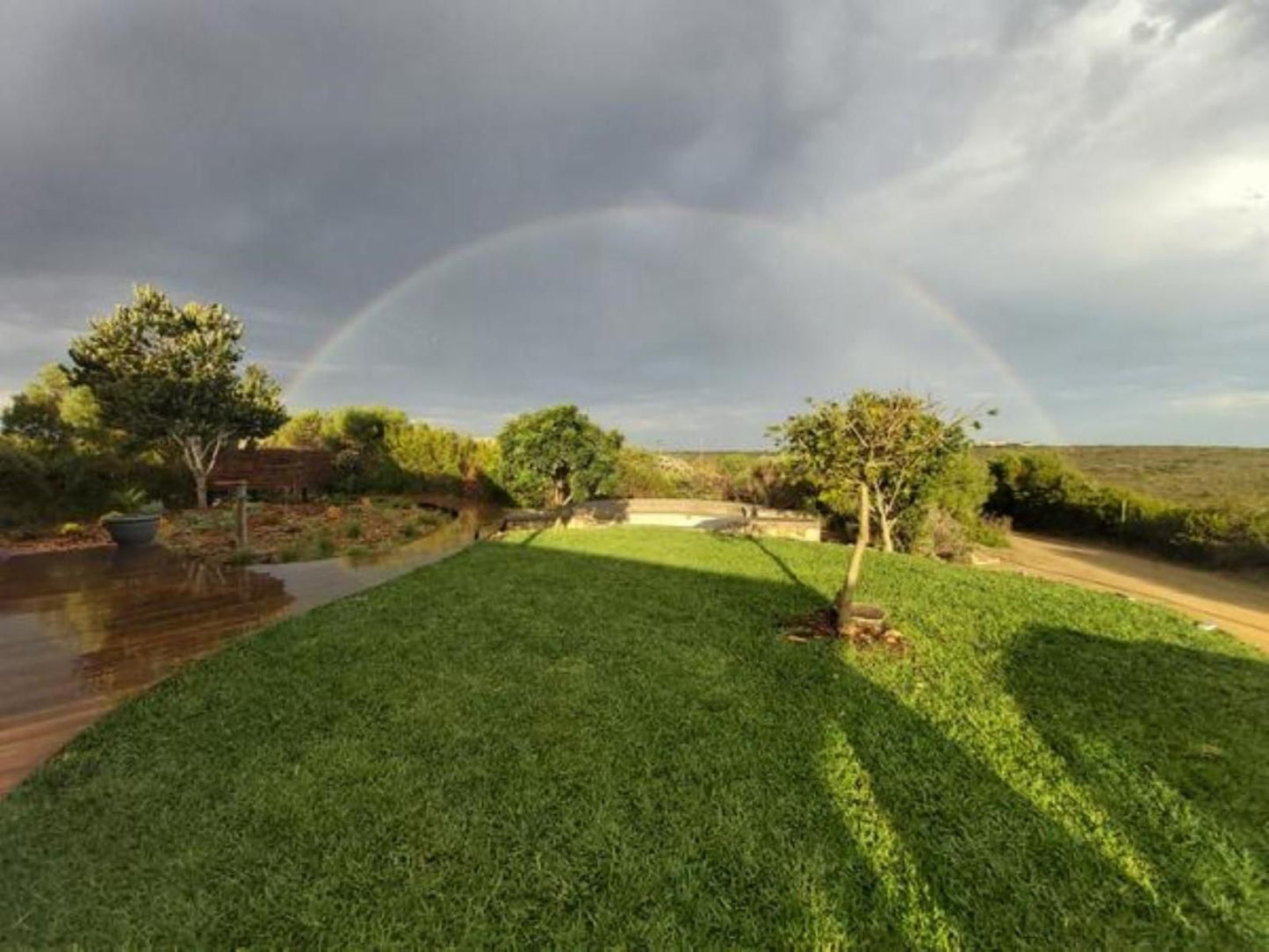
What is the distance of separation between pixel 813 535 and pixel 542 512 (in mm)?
6089

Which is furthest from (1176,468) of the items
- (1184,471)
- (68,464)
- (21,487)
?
(21,487)

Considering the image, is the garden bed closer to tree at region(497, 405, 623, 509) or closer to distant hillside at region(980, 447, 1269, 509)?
tree at region(497, 405, 623, 509)

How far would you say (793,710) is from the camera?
3.74 metres

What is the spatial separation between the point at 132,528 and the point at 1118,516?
21636 millimetres

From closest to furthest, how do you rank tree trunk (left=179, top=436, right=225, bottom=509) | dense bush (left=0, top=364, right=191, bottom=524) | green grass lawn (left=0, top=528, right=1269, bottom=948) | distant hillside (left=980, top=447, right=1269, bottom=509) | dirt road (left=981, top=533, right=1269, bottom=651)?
green grass lawn (left=0, top=528, right=1269, bottom=948) → dirt road (left=981, top=533, right=1269, bottom=651) → dense bush (left=0, top=364, right=191, bottom=524) → tree trunk (left=179, top=436, right=225, bottom=509) → distant hillside (left=980, top=447, right=1269, bottom=509)

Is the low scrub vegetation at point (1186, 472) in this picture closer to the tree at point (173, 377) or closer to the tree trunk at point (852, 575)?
the tree trunk at point (852, 575)

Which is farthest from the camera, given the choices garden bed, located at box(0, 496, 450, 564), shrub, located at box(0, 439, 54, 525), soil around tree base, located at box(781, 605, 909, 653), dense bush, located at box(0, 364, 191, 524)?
dense bush, located at box(0, 364, 191, 524)

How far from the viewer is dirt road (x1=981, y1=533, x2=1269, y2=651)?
8039 mm

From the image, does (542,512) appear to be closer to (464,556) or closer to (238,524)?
(464,556)

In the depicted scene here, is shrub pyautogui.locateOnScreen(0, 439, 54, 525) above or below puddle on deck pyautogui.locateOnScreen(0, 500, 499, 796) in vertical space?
above

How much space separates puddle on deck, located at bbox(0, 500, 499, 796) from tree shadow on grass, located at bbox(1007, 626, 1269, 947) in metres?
5.56

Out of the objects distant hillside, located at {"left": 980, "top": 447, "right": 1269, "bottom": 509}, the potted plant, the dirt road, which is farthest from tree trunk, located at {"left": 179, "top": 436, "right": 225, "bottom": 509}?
distant hillside, located at {"left": 980, "top": 447, "right": 1269, "bottom": 509}

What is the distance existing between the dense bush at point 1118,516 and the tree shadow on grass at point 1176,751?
9.36m

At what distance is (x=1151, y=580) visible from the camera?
1101cm
